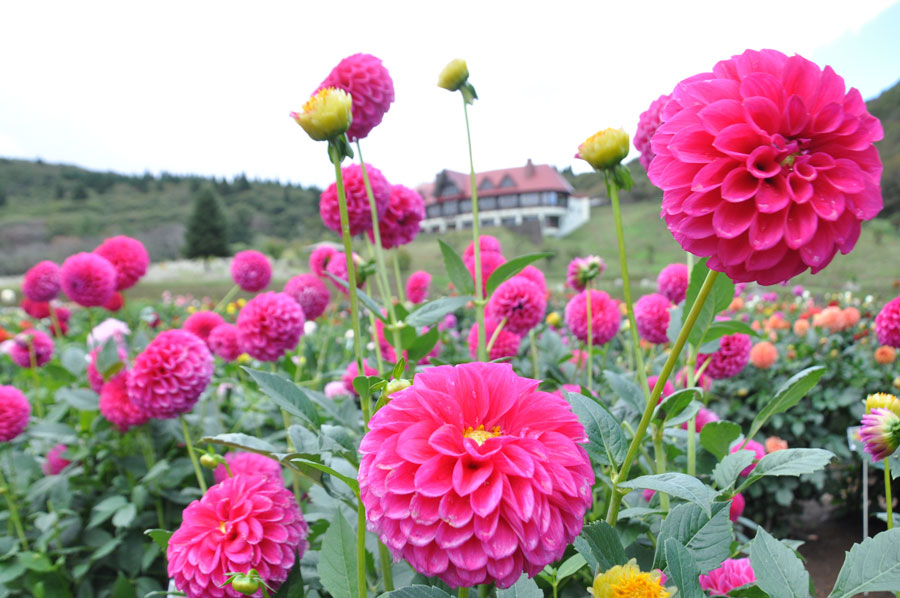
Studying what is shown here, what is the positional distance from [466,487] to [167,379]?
0.89 m

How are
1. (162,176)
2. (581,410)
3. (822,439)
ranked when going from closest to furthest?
(581,410) < (822,439) < (162,176)

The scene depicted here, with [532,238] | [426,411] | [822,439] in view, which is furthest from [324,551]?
[532,238]

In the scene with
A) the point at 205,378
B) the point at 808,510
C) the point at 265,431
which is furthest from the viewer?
the point at 808,510

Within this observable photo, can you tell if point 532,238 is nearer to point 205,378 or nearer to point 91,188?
point 205,378

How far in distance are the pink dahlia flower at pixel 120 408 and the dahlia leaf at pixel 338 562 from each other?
795 mm

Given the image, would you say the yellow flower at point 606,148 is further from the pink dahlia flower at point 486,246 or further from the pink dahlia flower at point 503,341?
the pink dahlia flower at point 486,246

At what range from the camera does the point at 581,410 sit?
2.08ft

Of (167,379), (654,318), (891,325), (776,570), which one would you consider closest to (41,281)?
(167,379)

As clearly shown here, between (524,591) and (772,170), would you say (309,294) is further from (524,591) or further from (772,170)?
(772,170)

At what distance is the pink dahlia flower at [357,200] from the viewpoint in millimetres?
1133

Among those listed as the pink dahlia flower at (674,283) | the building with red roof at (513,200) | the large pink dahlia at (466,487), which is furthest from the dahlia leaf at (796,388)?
the building with red roof at (513,200)

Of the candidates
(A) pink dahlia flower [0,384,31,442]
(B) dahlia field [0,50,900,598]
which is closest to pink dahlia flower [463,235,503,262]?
(B) dahlia field [0,50,900,598]

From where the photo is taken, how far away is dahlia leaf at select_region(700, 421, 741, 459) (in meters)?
0.80

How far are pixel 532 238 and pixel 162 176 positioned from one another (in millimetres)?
38903
